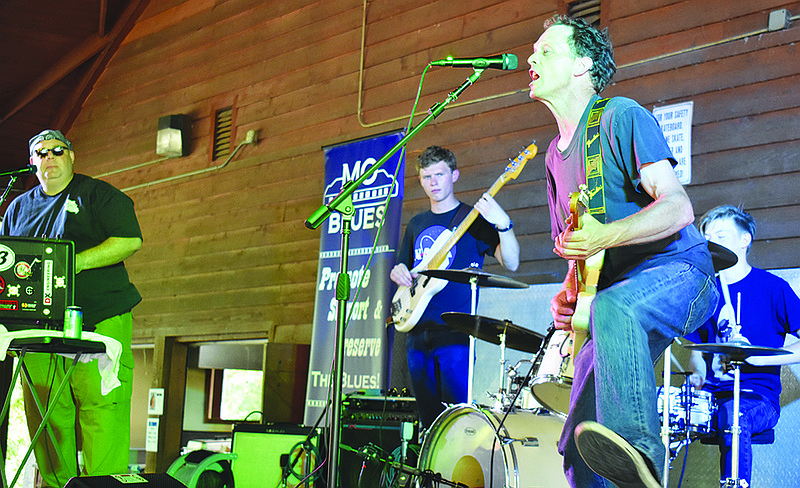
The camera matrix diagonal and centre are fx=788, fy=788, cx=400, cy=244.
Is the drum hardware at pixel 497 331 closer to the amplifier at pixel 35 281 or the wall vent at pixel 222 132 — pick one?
the amplifier at pixel 35 281

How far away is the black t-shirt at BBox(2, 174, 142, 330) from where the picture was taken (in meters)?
3.69

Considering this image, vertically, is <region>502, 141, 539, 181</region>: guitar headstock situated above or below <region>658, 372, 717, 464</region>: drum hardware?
above

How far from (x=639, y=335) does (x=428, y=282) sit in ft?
8.92

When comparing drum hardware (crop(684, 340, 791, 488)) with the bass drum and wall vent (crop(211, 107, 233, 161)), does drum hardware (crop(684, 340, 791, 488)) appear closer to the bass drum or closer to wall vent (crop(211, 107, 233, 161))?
the bass drum

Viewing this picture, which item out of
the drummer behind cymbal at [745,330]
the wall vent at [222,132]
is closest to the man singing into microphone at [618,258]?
the drummer behind cymbal at [745,330]

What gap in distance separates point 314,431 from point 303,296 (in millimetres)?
2721

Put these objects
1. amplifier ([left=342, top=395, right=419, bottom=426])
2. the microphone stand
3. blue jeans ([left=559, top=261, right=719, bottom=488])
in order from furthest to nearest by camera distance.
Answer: amplifier ([left=342, top=395, right=419, bottom=426]), the microphone stand, blue jeans ([left=559, top=261, right=719, bottom=488])

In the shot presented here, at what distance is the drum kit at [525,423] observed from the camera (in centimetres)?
310

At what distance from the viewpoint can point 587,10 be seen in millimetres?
5332

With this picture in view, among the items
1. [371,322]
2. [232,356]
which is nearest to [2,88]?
[232,356]

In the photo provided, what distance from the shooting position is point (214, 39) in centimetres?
862

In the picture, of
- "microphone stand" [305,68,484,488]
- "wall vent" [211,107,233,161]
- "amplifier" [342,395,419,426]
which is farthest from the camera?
"wall vent" [211,107,233,161]

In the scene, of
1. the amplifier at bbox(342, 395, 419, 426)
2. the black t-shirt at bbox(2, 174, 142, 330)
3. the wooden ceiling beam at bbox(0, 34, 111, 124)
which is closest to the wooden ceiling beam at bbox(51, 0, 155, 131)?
the wooden ceiling beam at bbox(0, 34, 111, 124)

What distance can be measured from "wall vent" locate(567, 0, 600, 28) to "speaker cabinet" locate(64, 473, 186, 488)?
4.02 meters
